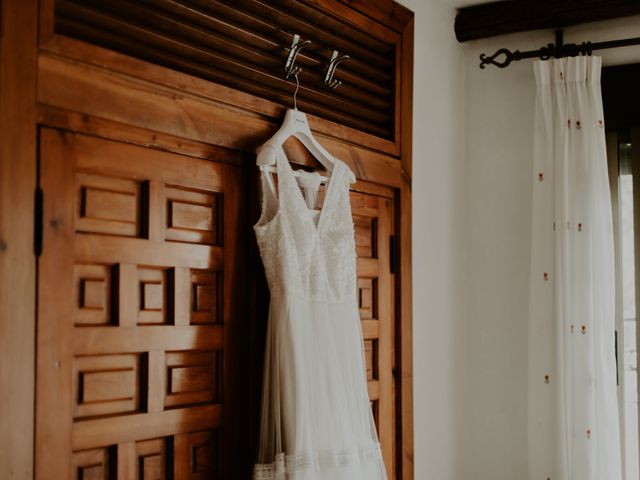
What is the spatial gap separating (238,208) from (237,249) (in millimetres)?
105

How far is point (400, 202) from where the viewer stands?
2676 millimetres

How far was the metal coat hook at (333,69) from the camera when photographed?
229cm

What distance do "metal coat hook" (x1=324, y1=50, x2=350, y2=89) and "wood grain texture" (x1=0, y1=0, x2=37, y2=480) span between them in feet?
3.17

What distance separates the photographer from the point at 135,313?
68.7 inches

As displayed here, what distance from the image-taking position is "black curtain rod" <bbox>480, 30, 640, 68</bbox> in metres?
2.86

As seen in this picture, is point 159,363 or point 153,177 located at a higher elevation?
point 153,177

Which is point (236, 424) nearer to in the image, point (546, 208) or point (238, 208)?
point (238, 208)

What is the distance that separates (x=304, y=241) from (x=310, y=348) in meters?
0.27

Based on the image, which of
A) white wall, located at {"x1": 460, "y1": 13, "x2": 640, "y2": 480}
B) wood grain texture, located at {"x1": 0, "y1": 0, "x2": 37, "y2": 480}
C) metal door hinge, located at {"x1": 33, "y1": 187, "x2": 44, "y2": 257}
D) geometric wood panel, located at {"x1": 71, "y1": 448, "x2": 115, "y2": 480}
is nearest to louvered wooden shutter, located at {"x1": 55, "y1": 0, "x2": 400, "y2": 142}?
wood grain texture, located at {"x1": 0, "y1": 0, "x2": 37, "y2": 480}

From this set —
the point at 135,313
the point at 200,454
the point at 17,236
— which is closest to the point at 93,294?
the point at 135,313

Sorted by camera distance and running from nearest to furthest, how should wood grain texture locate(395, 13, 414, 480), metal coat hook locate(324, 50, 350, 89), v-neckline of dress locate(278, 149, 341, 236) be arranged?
v-neckline of dress locate(278, 149, 341, 236) < metal coat hook locate(324, 50, 350, 89) < wood grain texture locate(395, 13, 414, 480)

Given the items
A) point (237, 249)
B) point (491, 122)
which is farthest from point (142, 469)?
point (491, 122)

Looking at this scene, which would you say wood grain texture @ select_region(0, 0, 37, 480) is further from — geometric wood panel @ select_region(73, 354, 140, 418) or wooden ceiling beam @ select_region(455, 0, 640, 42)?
wooden ceiling beam @ select_region(455, 0, 640, 42)

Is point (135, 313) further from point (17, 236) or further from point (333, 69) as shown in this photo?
point (333, 69)
